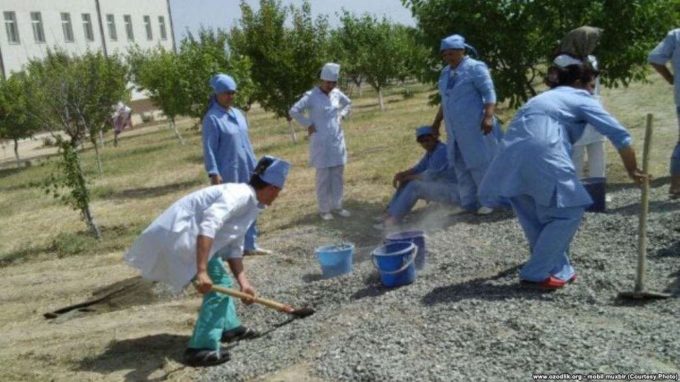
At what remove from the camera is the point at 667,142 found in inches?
407

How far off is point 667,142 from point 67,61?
10.3 metres

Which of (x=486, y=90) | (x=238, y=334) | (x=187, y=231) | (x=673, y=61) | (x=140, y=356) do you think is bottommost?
(x=140, y=356)

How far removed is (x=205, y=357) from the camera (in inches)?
181

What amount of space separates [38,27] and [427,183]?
1268 inches

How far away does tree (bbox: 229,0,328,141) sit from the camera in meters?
15.8

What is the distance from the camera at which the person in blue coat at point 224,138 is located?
6.83 metres

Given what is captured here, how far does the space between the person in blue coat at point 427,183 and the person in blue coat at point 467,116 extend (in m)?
0.20

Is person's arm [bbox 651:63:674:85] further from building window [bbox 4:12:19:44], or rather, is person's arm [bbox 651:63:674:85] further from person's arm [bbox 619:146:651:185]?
building window [bbox 4:12:19:44]

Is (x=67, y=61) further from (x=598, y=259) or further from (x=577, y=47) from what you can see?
(x=598, y=259)

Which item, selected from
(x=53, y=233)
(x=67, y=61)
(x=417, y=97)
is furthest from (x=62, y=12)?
(x=53, y=233)

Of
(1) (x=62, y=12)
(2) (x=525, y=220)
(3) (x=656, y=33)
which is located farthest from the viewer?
(1) (x=62, y=12)

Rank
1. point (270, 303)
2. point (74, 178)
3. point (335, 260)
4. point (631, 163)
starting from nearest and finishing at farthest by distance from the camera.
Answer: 1. point (631, 163)
2. point (270, 303)
3. point (335, 260)
4. point (74, 178)

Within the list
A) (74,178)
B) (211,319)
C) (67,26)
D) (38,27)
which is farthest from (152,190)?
(67,26)

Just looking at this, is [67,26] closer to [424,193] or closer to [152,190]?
[152,190]
